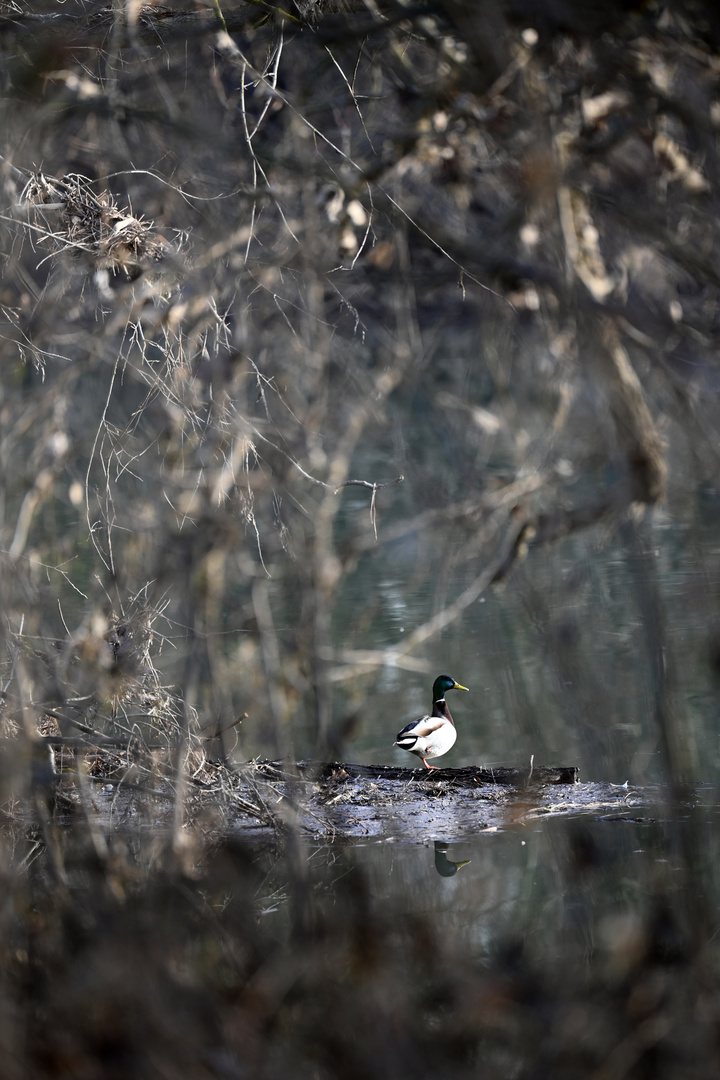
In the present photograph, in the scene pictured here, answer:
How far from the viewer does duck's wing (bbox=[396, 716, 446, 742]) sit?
554 cm

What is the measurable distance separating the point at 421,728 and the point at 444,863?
134cm

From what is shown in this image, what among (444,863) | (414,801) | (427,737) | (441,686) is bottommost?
(441,686)

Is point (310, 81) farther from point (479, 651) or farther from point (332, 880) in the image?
point (479, 651)

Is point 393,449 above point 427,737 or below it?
above

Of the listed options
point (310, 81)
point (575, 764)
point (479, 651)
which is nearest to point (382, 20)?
point (310, 81)

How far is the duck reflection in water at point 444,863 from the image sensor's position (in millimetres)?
4148

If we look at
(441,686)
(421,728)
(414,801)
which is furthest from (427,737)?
(414,801)

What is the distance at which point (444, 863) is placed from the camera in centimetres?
425

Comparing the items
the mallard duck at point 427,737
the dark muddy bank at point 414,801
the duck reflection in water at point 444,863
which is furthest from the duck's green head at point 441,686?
the duck reflection in water at point 444,863

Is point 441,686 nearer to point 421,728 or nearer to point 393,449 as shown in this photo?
point 421,728

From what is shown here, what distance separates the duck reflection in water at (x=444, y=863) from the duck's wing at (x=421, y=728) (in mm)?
1116

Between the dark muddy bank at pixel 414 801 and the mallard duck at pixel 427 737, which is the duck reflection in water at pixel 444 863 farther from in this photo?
the mallard duck at pixel 427 737

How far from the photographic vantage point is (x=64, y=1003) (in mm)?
1703

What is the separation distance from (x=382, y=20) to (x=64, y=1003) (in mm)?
1566
